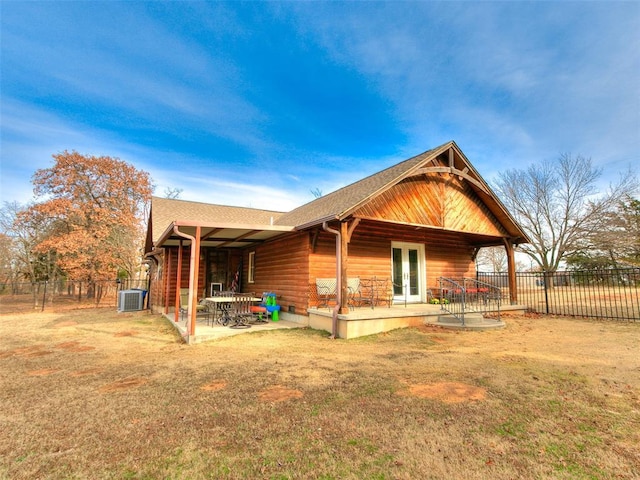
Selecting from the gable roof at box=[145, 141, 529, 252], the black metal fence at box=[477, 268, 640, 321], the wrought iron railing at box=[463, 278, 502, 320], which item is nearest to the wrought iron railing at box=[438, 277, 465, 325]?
the wrought iron railing at box=[463, 278, 502, 320]

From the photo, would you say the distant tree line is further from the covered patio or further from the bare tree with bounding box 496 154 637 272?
the covered patio

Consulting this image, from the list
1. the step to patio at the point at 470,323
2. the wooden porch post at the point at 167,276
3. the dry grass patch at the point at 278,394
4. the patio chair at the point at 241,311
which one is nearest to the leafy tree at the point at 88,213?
the wooden porch post at the point at 167,276

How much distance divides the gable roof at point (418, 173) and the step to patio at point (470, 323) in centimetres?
384

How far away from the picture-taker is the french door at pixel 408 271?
11.0 meters

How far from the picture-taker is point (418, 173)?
911 centimetres

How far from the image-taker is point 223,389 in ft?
13.5

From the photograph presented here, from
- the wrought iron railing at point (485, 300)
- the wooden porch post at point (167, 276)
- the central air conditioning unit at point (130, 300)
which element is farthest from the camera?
the central air conditioning unit at point (130, 300)

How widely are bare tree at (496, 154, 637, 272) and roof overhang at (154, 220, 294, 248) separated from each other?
22.6 meters

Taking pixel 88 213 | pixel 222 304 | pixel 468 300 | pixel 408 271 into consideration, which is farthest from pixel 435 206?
pixel 88 213

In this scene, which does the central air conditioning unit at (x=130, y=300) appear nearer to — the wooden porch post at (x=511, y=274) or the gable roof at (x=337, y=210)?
the gable roof at (x=337, y=210)

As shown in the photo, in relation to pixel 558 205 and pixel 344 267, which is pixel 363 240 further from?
pixel 558 205

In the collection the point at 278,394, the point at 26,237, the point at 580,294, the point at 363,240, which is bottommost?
the point at 278,394

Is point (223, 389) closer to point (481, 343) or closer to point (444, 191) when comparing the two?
point (481, 343)

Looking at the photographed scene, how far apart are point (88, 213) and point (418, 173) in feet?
67.0
